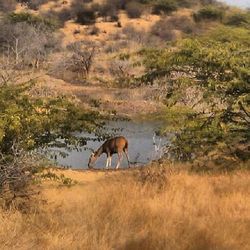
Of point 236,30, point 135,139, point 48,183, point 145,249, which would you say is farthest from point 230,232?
point 135,139

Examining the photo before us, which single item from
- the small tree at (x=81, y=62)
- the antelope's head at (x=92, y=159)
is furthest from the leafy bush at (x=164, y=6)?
the antelope's head at (x=92, y=159)

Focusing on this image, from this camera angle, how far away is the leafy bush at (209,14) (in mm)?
62862

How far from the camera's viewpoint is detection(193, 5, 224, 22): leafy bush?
62.9 metres

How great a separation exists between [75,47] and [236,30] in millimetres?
33376

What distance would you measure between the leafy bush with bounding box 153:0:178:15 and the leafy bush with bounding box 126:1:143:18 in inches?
77.9

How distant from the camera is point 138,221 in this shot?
26.7ft

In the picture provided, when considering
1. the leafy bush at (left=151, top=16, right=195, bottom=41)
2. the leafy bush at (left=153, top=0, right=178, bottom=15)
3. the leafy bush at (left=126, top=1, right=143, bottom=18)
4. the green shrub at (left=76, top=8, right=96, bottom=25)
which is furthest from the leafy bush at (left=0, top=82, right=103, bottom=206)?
the leafy bush at (left=153, top=0, right=178, bottom=15)

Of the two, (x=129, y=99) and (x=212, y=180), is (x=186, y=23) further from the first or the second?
(x=212, y=180)

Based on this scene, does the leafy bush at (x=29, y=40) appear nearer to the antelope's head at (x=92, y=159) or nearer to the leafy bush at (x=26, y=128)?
the antelope's head at (x=92, y=159)

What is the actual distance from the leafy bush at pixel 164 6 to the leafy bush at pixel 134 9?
77.9 inches

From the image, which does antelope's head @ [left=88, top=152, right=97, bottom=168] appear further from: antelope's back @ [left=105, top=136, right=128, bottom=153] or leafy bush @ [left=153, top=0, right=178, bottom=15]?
leafy bush @ [left=153, top=0, right=178, bottom=15]

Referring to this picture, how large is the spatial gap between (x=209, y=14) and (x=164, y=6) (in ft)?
33.4

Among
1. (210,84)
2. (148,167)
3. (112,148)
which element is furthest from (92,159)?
(210,84)

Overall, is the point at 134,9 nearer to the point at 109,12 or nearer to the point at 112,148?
the point at 109,12
